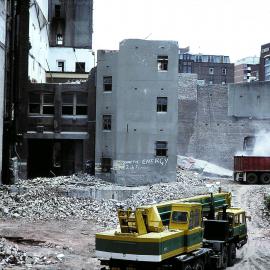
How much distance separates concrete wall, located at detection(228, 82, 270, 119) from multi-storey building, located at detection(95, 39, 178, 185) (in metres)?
14.3

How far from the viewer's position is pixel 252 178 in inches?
1698

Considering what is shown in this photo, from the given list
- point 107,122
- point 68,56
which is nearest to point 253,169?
point 107,122

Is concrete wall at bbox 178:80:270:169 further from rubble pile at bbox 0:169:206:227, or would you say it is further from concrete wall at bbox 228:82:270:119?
rubble pile at bbox 0:169:206:227

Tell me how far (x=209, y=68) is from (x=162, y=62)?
2522 inches

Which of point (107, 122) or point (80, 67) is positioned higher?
point (80, 67)

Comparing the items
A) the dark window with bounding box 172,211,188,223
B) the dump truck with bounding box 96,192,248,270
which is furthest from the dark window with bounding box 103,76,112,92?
the dark window with bounding box 172,211,188,223

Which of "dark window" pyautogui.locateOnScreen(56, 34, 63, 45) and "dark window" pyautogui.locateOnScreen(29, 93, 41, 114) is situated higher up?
"dark window" pyautogui.locateOnScreen(56, 34, 63, 45)

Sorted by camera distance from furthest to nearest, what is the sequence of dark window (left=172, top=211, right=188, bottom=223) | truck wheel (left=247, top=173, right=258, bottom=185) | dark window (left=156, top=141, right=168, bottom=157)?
1. truck wheel (left=247, top=173, right=258, bottom=185)
2. dark window (left=156, top=141, right=168, bottom=157)
3. dark window (left=172, top=211, right=188, bottom=223)

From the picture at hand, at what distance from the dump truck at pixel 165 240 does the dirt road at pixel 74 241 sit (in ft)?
5.31

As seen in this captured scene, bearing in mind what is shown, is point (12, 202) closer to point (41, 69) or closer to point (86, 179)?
point (86, 179)

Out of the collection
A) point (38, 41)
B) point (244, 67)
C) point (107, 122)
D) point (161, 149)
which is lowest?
point (161, 149)

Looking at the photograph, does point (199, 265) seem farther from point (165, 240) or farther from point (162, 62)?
point (162, 62)

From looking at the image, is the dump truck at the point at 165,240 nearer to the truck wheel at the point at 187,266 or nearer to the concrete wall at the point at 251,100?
the truck wheel at the point at 187,266

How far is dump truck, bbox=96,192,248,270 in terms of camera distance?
556 inches
